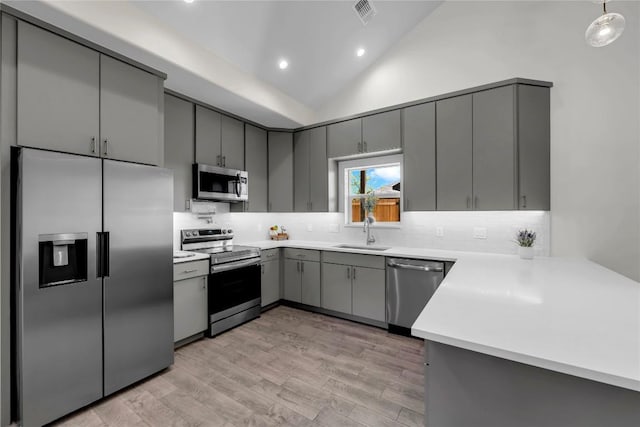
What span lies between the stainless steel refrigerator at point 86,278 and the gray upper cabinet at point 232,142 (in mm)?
1279

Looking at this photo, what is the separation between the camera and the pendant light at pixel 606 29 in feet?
4.84

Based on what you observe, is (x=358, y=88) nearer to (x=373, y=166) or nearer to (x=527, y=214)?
(x=373, y=166)

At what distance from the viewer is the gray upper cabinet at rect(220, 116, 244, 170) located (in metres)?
3.52

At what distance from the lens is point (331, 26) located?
3053mm

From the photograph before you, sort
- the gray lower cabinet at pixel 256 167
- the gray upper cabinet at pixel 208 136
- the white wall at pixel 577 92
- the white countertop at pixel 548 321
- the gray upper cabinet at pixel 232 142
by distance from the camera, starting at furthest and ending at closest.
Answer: the gray lower cabinet at pixel 256 167, the gray upper cabinet at pixel 232 142, the gray upper cabinet at pixel 208 136, the white wall at pixel 577 92, the white countertop at pixel 548 321

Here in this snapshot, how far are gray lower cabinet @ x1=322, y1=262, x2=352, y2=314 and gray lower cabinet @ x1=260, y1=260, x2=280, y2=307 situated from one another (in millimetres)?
718

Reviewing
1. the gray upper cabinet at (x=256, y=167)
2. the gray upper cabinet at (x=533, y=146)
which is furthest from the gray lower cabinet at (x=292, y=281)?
the gray upper cabinet at (x=533, y=146)

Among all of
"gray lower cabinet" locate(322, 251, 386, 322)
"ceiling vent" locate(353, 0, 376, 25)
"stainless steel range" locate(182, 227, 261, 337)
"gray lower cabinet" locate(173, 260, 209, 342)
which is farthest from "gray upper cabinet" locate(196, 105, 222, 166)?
"ceiling vent" locate(353, 0, 376, 25)

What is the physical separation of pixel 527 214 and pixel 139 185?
11.9 ft

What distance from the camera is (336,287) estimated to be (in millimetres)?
3467

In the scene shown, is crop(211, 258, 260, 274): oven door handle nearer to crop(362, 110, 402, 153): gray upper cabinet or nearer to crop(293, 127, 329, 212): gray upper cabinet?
crop(293, 127, 329, 212): gray upper cabinet

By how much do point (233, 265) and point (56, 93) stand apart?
209 centimetres

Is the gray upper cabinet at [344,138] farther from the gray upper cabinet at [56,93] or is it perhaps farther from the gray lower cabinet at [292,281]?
the gray upper cabinet at [56,93]

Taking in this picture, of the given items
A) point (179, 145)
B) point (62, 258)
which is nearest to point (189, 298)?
point (62, 258)
